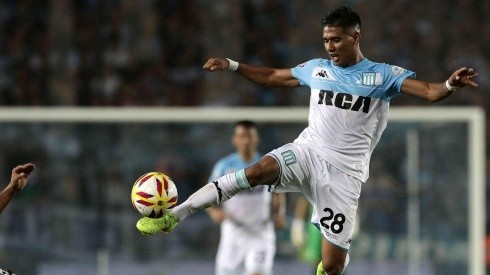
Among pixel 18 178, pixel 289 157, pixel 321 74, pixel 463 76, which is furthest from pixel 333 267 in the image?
pixel 18 178

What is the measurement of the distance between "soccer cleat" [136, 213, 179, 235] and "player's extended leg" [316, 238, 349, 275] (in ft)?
3.60

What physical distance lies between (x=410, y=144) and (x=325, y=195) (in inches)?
208

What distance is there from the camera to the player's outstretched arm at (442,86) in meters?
6.62

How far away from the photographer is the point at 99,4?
15727 millimetres

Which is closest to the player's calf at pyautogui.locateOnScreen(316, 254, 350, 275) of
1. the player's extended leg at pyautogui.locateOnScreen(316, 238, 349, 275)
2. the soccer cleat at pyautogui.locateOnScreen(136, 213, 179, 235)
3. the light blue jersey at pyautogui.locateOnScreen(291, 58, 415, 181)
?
the player's extended leg at pyautogui.locateOnScreen(316, 238, 349, 275)

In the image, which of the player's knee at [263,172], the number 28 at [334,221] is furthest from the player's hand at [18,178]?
the number 28 at [334,221]

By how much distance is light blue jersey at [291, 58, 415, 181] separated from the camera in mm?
7164

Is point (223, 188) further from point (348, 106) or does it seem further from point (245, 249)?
point (245, 249)

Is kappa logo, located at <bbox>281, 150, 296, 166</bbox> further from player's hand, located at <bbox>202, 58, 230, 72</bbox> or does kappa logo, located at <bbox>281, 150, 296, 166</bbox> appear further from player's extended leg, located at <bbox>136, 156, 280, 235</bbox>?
player's hand, located at <bbox>202, 58, 230, 72</bbox>

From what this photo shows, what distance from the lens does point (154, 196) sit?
271 inches

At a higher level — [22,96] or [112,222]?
[22,96]

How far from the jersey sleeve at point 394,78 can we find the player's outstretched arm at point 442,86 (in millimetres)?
45

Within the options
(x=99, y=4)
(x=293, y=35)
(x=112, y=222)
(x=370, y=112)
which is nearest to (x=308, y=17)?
(x=293, y=35)

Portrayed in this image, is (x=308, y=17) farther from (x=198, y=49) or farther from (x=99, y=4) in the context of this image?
(x=99, y=4)
